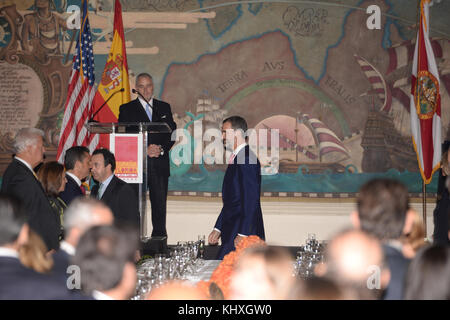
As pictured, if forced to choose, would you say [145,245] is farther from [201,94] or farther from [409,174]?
[409,174]

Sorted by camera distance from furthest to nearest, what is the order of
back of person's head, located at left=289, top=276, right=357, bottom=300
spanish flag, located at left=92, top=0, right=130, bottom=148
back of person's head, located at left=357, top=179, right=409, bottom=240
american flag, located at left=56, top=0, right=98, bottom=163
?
spanish flag, located at left=92, top=0, right=130, bottom=148 → american flag, located at left=56, top=0, right=98, bottom=163 → back of person's head, located at left=357, top=179, right=409, bottom=240 → back of person's head, located at left=289, top=276, right=357, bottom=300

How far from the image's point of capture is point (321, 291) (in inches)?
67.5

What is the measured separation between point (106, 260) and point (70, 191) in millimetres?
3247


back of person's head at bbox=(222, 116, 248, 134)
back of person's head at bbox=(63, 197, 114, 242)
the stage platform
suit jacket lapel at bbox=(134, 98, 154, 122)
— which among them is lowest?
the stage platform

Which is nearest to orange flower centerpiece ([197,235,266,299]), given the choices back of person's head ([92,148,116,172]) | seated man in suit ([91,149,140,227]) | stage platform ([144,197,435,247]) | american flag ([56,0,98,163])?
seated man in suit ([91,149,140,227])

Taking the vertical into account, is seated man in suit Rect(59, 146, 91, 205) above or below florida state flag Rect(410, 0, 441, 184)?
below

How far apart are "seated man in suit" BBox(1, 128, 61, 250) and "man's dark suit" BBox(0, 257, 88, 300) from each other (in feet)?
6.24

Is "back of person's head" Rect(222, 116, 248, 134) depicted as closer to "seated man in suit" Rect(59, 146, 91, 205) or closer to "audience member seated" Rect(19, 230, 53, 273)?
"seated man in suit" Rect(59, 146, 91, 205)

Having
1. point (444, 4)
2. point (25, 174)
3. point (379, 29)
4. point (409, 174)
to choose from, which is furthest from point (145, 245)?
point (444, 4)

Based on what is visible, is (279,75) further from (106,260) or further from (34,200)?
(106,260)

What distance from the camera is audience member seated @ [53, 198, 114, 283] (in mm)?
2943

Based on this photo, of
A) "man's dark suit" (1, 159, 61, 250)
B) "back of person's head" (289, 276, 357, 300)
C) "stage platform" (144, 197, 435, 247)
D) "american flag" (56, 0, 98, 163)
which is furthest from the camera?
"stage platform" (144, 197, 435, 247)

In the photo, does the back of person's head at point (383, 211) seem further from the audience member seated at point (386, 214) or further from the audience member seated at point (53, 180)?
the audience member seated at point (53, 180)

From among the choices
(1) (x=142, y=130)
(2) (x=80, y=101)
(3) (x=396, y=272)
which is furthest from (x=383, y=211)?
(2) (x=80, y=101)
